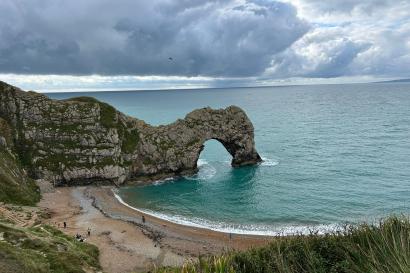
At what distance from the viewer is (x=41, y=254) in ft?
115

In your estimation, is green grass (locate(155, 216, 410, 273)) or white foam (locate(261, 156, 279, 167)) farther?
white foam (locate(261, 156, 279, 167))

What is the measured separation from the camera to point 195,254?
158ft

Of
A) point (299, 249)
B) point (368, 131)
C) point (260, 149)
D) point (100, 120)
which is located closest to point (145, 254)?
point (299, 249)

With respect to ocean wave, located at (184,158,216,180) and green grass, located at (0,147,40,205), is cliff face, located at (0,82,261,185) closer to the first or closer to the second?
ocean wave, located at (184,158,216,180)

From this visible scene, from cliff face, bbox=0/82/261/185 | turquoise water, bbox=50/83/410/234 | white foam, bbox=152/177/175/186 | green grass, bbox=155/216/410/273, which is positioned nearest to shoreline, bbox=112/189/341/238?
turquoise water, bbox=50/83/410/234

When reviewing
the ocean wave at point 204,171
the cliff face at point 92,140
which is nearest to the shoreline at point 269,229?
the ocean wave at point 204,171

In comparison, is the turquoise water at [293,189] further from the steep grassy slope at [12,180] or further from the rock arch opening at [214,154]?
the steep grassy slope at [12,180]

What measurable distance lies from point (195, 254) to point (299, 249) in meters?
27.6

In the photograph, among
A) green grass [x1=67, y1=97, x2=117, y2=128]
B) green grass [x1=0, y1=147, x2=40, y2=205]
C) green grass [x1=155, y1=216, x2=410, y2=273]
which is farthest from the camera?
green grass [x1=67, y1=97, x2=117, y2=128]

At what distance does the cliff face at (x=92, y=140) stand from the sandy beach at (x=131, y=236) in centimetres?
945

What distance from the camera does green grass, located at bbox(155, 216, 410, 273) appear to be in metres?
15.4

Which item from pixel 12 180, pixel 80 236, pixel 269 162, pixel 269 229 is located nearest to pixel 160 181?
pixel 12 180

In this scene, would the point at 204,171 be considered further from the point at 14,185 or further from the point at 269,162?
the point at 14,185

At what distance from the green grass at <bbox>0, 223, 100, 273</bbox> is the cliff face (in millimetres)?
33253
